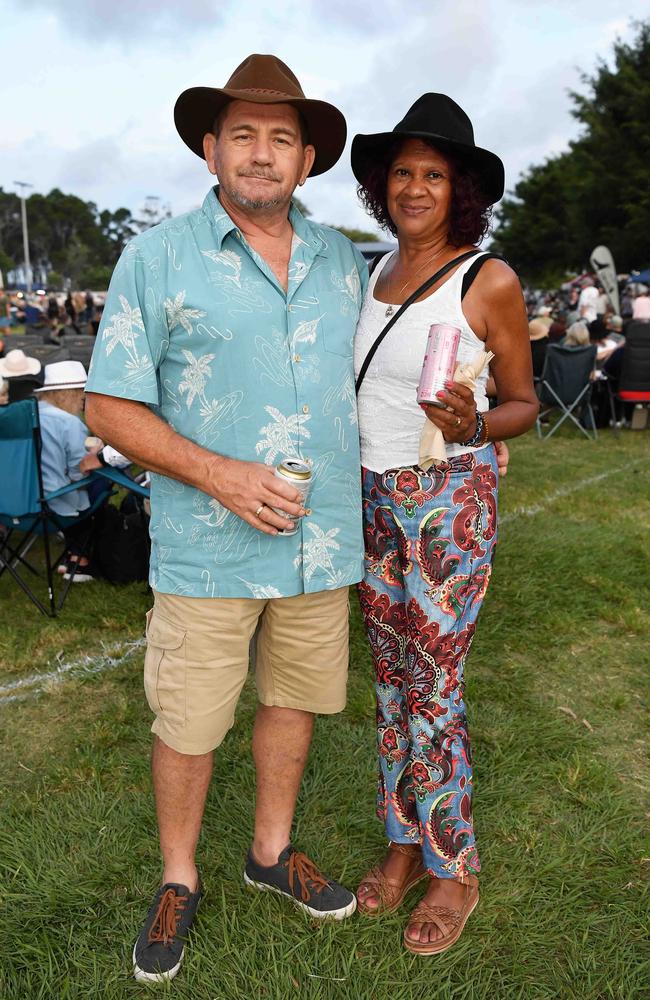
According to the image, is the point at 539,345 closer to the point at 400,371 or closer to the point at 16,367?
the point at 16,367

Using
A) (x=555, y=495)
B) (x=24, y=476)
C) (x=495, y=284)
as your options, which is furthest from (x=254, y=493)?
(x=555, y=495)

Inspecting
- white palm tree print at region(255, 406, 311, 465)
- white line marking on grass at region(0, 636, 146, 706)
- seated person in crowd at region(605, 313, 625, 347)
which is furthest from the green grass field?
seated person in crowd at region(605, 313, 625, 347)

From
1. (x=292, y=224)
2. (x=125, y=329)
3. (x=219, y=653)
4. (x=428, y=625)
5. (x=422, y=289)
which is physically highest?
(x=292, y=224)

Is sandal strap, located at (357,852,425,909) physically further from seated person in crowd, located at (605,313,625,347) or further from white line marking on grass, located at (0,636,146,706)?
seated person in crowd, located at (605,313,625,347)

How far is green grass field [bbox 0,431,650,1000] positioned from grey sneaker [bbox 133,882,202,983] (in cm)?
4

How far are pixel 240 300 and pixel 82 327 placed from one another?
2310cm

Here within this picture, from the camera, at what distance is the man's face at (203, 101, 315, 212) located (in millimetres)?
2031

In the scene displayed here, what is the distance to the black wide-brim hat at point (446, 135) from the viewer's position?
2031 mm

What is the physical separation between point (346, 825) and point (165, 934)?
0.77 metres

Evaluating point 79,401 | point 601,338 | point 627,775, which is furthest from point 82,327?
point 627,775

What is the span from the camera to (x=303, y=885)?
236 cm

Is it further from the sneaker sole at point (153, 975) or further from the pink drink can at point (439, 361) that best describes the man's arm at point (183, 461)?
the sneaker sole at point (153, 975)

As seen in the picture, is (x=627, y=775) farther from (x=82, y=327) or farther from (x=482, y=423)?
(x=82, y=327)

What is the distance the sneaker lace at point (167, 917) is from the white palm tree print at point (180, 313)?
1541 millimetres
